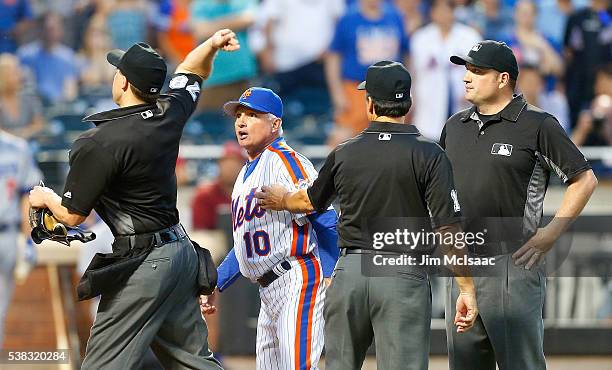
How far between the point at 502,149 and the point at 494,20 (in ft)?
23.4

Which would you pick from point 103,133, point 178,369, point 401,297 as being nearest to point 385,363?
point 401,297

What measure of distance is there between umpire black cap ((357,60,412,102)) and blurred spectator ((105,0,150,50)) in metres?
→ 7.48

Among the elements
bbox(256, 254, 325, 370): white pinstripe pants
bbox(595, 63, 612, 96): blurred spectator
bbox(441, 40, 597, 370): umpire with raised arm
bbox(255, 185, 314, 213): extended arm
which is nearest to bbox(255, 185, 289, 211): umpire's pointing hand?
bbox(255, 185, 314, 213): extended arm

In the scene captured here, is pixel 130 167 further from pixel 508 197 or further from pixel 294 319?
pixel 508 197

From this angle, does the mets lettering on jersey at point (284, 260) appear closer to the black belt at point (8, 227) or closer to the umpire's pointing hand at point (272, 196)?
the umpire's pointing hand at point (272, 196)

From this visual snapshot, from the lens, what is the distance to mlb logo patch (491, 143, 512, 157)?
5660mm

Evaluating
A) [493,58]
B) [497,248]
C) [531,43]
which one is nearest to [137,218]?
[497,248]

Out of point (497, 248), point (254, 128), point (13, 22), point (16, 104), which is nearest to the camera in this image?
point (497, 248)

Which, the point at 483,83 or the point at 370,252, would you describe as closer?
the point at 370,252

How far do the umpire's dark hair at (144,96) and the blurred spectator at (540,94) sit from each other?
7.10 m

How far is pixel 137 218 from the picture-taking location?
5.50 m

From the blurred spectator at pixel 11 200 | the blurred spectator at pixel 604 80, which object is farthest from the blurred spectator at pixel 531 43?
the blurred spectator at pixel 11 200

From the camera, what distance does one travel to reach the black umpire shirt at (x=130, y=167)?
528cm

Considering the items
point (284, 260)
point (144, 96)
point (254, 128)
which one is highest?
point (144, 96)
